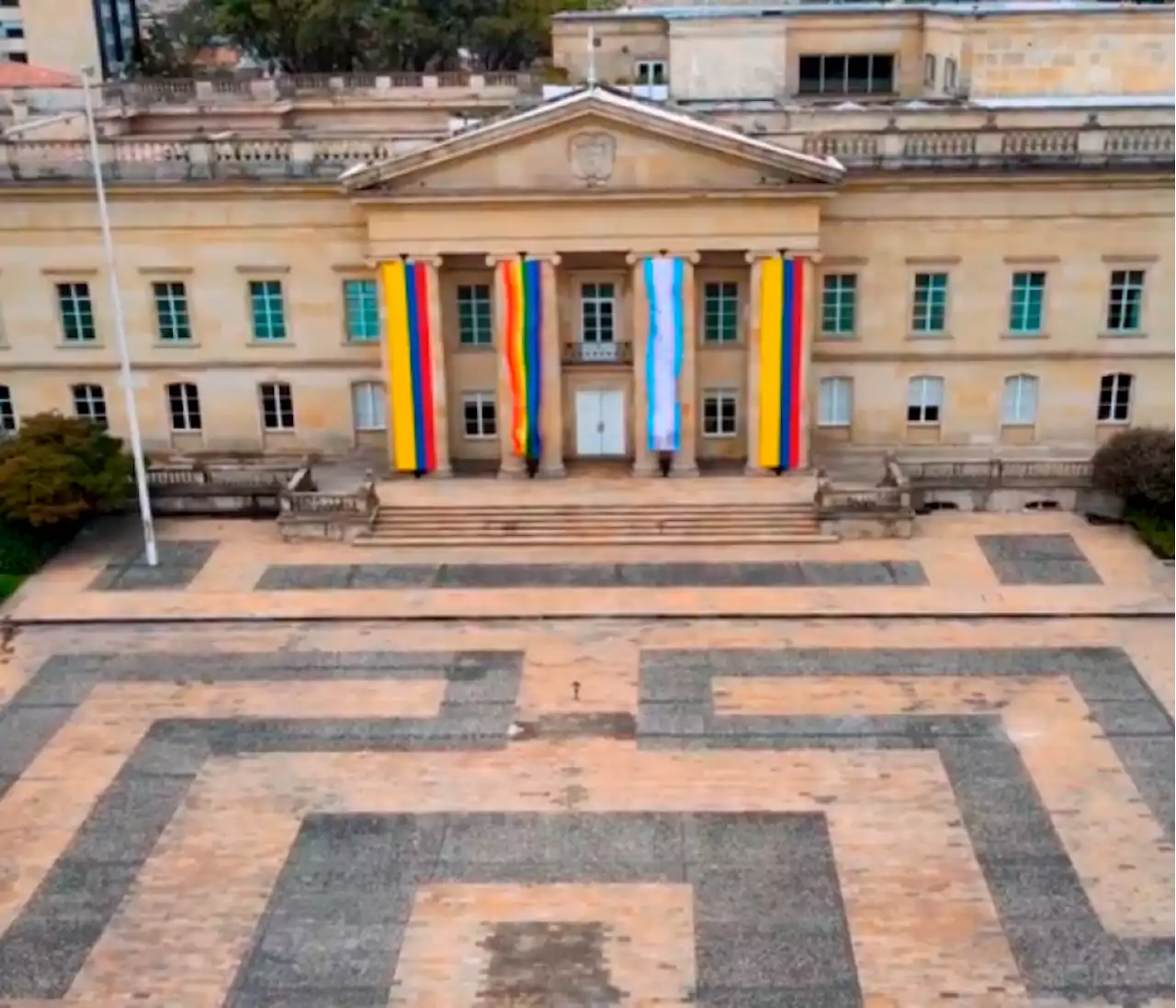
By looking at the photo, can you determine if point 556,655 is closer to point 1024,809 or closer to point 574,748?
point 574,748

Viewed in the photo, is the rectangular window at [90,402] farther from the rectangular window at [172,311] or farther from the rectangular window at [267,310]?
the rectangular window at [267,310]

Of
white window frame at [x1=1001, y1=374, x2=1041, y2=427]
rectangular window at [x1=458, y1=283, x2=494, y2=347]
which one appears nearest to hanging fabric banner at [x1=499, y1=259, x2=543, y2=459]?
rectangular window at [x1=458, y1=283, x2=494, y2=347]

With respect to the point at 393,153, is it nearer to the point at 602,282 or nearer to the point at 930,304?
the point at 602,282

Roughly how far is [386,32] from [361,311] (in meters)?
35.7

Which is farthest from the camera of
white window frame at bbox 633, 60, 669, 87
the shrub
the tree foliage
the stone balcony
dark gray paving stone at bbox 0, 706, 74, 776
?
the tree foliage

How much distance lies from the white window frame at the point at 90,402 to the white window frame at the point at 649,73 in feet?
74.8

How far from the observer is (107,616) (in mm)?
36812

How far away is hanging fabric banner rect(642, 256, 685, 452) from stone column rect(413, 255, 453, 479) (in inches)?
232

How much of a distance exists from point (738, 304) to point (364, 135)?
1191 cm

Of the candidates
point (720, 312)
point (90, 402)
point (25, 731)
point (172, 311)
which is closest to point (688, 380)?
point (720, 312)

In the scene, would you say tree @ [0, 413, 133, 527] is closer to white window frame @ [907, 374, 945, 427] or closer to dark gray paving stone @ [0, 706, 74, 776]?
dark gray paving stone @ [0, 706, 74, 776]

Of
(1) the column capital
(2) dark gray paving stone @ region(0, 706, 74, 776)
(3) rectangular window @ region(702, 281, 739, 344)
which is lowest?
(2) dark gray paving stone @ region(0, 706, 74, 776)

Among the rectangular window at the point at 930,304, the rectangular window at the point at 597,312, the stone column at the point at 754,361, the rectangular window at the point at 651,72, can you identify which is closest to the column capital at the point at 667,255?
the stone column at the point at 754,361

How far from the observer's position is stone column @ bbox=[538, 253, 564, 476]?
41781mm
